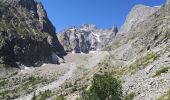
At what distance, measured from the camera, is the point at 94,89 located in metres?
49.7

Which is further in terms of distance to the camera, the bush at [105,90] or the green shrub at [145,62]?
the green shrub at [145,62]

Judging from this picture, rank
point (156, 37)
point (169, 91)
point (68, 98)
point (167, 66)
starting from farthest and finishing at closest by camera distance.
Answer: point (156, 37)
point (68, 98)
point (167, 66)
point (169, 91)

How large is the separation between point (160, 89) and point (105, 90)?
307 inches

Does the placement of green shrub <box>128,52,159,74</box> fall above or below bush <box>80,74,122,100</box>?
above

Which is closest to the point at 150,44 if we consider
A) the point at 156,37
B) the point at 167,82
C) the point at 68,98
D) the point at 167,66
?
the point at 156,37

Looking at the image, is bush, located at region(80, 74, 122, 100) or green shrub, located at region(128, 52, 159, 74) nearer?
bush, located at region(80, 74, 122, 100)

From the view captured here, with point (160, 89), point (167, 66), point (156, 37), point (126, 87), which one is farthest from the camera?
point (156, 37)

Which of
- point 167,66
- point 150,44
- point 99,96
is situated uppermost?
point 150,44

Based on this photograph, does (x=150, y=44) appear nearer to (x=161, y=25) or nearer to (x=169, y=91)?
(x=161, y=25)

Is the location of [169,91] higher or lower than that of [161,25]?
lower

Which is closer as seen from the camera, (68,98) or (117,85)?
(117,85)

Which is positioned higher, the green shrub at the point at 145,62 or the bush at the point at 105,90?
the green shrub at the point at 145,62

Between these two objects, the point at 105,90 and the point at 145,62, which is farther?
the point at 145,62

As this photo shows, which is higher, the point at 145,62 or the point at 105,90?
the point at 145,62
